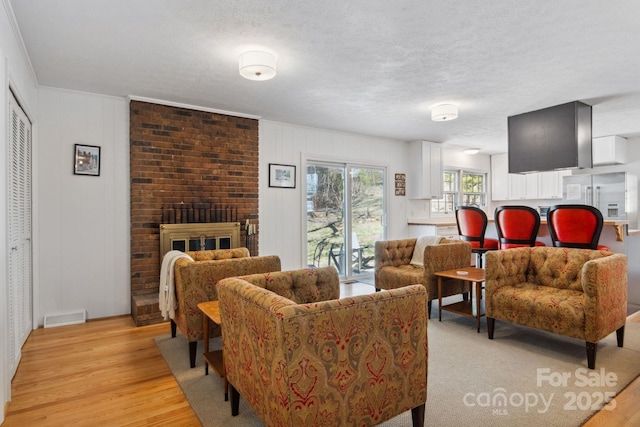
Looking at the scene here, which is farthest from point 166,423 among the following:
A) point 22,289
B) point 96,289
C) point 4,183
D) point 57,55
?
point 57,55

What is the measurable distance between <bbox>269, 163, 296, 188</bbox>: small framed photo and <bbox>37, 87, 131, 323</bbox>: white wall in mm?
1783

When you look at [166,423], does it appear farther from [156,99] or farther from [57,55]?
[156,99]

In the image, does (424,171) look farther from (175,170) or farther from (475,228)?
(175,170)

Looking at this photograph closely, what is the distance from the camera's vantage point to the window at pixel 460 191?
22.9ft

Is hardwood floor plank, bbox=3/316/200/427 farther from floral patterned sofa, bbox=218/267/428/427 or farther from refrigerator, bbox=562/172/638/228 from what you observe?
refrigerator, bbox=562/172/638/228

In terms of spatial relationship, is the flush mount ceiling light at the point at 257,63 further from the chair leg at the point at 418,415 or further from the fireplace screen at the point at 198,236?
the chair leg at the point at 418,415

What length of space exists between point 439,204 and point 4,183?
6.40 metres

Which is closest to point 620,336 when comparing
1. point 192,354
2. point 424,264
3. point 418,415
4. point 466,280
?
point 466,280

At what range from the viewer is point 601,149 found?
20.0ft

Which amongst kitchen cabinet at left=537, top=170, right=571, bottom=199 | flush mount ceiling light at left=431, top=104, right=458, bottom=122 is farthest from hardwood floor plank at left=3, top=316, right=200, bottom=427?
kitchen cabinet at left=537, top=170, right=571, bottom=199

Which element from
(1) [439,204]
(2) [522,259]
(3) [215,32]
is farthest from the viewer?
(1) [439,204]

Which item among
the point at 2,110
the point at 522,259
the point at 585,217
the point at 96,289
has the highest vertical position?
the point at 2,110

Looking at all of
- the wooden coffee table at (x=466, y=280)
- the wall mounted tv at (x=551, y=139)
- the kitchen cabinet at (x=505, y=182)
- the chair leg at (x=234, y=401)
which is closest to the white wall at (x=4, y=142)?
the chair leg at (x=234, y=401)

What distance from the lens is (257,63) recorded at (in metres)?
2.73
